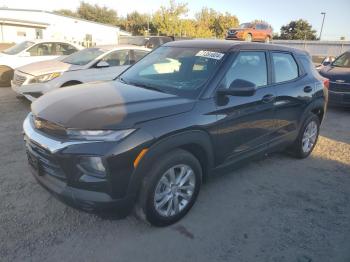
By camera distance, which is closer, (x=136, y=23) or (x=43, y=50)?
(x=43, y=50)

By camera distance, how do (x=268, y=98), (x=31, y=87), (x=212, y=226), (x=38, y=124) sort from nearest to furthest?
(x=38, y=124) < (x=212, y=226) < (x=268, y=98) < (x=31, y=87)

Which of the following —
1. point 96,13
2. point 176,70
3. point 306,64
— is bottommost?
point 176,70

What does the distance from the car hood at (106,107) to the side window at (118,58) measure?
441 cm

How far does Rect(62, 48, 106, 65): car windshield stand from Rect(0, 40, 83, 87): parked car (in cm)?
235

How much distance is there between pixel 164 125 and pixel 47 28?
36.9 meters

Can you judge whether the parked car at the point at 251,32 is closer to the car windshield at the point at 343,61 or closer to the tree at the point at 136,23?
the car windshield at the point at 343,61

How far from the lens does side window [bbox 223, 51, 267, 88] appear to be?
144 inches

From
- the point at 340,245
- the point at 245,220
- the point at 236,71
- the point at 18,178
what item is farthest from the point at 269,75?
the point at 18,178

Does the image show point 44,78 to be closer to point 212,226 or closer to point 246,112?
point 246,112

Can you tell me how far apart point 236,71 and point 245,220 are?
1.64 m

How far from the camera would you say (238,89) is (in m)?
3.39

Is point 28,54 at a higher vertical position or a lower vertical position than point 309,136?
higher

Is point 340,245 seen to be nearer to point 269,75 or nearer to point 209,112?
point 209,112

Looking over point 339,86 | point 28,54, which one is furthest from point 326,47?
point 28,54
